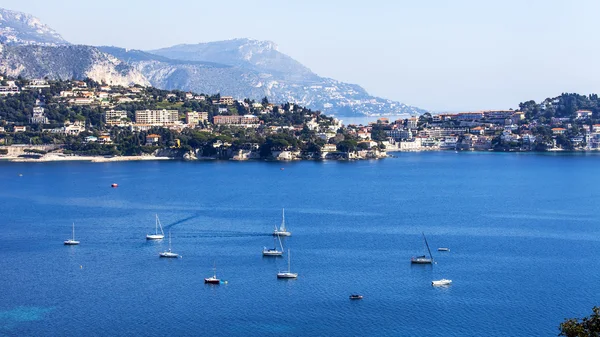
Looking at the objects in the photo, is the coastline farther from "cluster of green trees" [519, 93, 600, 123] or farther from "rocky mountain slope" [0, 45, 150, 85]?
"rocky mountain slope" [0, 45, 150, 85]

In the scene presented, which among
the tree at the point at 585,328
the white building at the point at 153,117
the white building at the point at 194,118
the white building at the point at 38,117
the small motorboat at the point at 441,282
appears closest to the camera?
the tree at the point at 585,328

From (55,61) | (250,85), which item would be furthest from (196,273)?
(250,85)

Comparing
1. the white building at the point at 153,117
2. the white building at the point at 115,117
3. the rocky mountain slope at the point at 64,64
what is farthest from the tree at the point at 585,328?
the rocky mountain slope at the point at 64,64

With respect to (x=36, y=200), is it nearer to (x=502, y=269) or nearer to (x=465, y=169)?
(x=502, y=269)

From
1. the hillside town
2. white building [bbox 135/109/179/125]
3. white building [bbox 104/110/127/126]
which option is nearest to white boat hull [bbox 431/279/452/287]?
the hillside town

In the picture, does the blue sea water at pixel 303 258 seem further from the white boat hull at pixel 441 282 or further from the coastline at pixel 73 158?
the coastline at pixel 73 158
